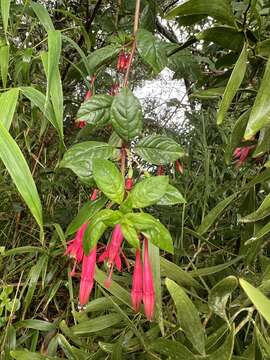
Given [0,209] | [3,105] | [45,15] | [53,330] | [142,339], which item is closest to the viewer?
[3,105]

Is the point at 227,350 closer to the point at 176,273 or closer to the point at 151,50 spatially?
the point at 176,273

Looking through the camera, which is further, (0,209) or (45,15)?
(0,209)

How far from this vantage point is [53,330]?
880 millimetres

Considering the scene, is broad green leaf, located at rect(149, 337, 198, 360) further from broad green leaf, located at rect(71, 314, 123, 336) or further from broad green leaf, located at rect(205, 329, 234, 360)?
broad green leaf, located at rect(71, 314, 123, 336)

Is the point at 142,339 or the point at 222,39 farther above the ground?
→ the point at 222,39

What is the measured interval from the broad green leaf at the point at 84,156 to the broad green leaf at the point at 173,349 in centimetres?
17

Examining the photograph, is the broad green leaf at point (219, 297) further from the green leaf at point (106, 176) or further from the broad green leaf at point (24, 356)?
the broad green leaf at point (24, 356)

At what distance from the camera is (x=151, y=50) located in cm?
57

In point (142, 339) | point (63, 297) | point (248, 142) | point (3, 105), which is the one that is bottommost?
point (63, 297)

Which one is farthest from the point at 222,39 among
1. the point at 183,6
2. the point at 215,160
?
the point at 215,160

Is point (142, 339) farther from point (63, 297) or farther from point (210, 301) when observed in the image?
point (63, 297)

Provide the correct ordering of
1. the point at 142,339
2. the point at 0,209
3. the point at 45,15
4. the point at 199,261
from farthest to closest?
1. the point at 0,209
2. the point at 199,261
3. the point at 45,15
4. the point at 142,339

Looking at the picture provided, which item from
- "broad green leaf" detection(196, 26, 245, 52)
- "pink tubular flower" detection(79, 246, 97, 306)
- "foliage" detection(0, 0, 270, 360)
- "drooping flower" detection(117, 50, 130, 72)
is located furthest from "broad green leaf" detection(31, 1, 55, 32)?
"pink tubular flower" detection(79, 246, 97, 306)

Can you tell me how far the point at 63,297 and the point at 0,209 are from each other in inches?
8.4
